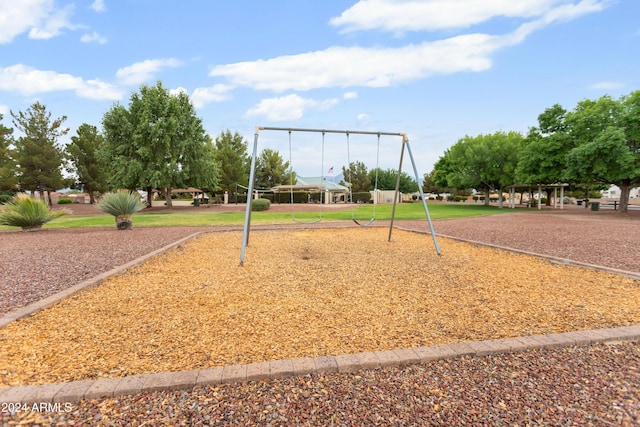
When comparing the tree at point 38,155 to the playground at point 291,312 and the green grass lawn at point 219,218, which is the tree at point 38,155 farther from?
the playground at point 291,312

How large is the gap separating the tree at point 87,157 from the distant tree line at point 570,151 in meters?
39.0

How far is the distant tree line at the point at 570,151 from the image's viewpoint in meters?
17.3

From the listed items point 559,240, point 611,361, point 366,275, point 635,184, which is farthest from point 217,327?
point 635,184

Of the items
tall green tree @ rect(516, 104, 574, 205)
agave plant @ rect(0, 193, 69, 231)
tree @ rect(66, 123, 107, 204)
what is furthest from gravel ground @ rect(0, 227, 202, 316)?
tree @ rect(66, 123, 107, 204)

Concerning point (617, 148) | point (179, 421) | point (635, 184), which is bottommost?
point (179, 421)

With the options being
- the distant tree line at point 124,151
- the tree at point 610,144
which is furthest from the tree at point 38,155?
the tree at point 610,144

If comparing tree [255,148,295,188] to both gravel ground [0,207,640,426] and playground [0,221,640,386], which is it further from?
gravel ground [0,207,640,426]

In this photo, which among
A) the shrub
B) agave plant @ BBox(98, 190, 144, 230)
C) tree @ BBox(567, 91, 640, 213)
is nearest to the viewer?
agave plant @ BBox(98, 190, 144, 230)

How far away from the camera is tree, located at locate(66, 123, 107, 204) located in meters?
34.5

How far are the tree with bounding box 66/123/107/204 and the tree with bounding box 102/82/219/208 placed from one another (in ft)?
32.5

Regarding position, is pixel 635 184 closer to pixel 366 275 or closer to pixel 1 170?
pixel 366 275

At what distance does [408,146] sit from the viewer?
7402mm

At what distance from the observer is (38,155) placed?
31.1 meters

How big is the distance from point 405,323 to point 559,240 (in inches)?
317
